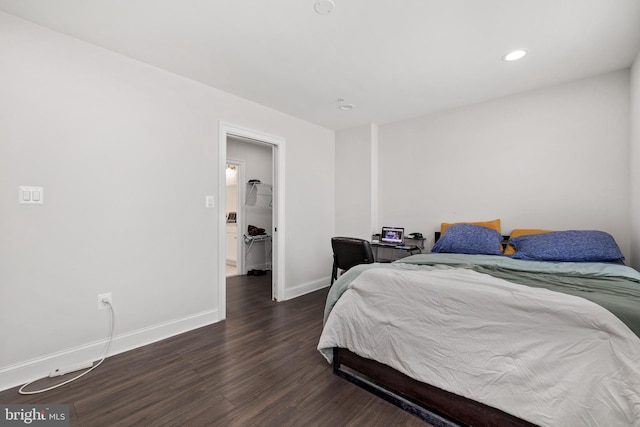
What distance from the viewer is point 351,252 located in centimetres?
310

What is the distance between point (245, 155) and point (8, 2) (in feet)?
11.7

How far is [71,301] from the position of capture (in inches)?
83.1

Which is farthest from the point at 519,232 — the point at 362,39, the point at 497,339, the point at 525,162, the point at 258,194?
the point at 258,194

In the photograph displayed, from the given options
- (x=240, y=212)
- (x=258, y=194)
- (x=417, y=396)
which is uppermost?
(x=258, y=194)

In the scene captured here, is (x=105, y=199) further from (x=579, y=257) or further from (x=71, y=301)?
(x=579, y=257)

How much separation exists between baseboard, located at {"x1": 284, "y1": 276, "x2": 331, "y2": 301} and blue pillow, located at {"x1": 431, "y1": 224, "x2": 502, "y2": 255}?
75.4 inches

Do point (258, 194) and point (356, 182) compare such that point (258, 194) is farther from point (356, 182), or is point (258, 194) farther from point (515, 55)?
point (515, 55)

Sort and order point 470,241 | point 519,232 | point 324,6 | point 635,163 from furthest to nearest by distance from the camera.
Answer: point 519,232 < point 470,241 < point 635,163 < point 324,6

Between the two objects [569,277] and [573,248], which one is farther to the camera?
[573,248]

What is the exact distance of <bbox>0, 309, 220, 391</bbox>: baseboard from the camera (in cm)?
188

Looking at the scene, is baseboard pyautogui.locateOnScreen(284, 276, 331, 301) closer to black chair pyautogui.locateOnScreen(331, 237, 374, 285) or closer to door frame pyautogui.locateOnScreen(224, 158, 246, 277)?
black chair pyautogui.locateOnScreen(331, 237, 374, 285)

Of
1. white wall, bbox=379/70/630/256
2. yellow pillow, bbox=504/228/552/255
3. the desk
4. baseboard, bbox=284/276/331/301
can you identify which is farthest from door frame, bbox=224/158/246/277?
yellow pillow, bbox=504/228/552/255

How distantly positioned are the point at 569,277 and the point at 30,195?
3.78 meters

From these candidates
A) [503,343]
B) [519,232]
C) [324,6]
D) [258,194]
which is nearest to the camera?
[503,343]
